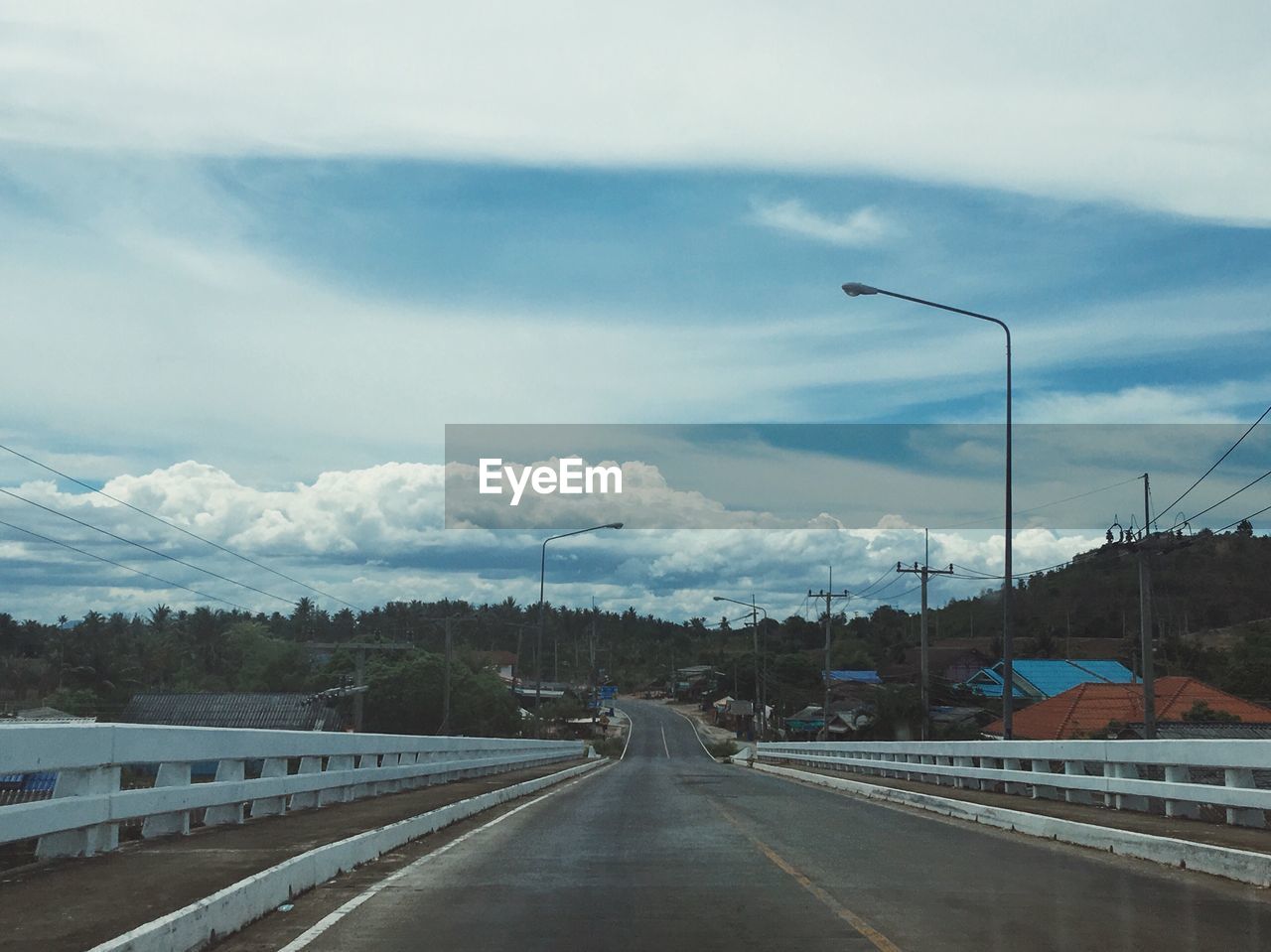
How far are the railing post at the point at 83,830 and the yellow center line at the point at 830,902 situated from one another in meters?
5.73

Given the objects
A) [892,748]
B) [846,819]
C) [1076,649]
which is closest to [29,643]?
[1076,649]

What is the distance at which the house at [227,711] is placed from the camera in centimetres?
6172

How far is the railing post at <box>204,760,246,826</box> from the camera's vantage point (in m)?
13.0

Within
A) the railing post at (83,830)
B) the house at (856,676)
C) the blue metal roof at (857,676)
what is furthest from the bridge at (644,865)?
the blue metal roof at (857,676)

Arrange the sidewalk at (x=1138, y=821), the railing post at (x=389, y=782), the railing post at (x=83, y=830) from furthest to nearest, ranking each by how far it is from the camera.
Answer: the railing post at (x=389, y=782), the sidewalk at (x=1138, y=821), the railing post at (x=83, y=830)

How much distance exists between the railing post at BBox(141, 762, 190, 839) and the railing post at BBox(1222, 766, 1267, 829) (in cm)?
1073

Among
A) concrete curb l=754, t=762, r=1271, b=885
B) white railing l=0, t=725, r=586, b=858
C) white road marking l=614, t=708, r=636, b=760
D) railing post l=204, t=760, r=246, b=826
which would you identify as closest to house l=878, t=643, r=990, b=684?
white road marking l=614, t=708, r=636, b=760

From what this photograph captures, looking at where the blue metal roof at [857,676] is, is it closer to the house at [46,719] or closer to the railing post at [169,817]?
the house at [46,719]

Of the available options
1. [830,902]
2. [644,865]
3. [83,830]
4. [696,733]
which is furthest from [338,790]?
[696,733]

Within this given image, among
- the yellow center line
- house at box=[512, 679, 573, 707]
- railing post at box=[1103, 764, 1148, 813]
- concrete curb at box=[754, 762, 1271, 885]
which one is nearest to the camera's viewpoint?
the yellow center line

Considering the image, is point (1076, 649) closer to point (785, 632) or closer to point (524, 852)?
Answer: point (785, 632)

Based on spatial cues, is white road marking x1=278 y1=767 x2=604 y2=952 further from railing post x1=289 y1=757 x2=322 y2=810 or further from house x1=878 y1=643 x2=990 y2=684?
house x1=878 y1=643 x2=990 y2=684

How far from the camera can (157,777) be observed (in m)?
11.3

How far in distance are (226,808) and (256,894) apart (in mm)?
4941
